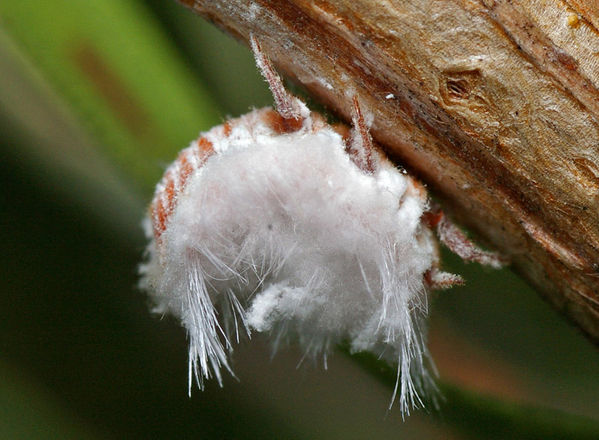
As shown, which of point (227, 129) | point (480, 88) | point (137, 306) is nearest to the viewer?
point (480, 88)

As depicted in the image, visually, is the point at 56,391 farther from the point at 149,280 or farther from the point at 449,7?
the point at 449,7

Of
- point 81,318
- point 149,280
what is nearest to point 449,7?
point 149,280

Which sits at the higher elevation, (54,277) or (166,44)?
(166,44)

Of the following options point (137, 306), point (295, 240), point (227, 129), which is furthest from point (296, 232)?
point (137, 306)

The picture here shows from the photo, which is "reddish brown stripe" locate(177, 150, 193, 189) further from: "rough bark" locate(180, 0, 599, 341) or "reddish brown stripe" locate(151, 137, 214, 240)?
"rough bark" locate(180, 0, 599, 341)

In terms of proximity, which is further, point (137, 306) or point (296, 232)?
point (137, 306)

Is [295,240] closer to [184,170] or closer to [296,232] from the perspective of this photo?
[296,232]

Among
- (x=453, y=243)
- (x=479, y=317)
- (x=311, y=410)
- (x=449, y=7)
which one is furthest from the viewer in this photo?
(x=311, y=410)
